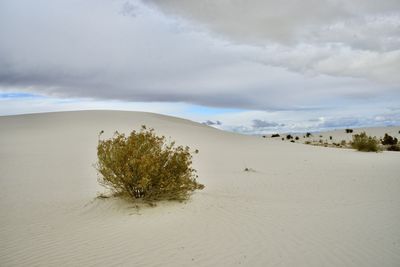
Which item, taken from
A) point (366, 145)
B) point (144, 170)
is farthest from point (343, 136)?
point (144, 170)

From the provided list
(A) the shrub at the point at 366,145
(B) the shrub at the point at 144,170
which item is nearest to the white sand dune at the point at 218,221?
(B) the shrub at the point at 144,170

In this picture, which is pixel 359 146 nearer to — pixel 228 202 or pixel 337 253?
pixel 228 202

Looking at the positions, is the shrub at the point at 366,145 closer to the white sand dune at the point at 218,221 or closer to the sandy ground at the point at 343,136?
the white sand dune at the point at 218,221

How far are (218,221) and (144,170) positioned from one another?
1.96m

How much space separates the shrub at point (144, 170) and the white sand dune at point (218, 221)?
0.42m

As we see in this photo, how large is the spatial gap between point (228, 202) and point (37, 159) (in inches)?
473

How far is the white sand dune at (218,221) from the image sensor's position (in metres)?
4.92

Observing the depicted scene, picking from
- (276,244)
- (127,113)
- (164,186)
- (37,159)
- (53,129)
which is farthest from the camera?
(127,113)

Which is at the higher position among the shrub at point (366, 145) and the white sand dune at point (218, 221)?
the shrub at point (366, 145)

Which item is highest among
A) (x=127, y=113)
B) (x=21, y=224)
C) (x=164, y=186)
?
(x=127, y=113)

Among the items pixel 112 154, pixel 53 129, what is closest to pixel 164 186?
pixel 112 154

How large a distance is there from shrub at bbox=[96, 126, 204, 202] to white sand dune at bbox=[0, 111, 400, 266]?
42 cm

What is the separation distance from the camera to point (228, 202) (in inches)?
321

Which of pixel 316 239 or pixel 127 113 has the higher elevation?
pixel 127 113
